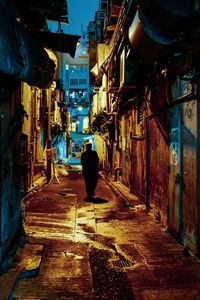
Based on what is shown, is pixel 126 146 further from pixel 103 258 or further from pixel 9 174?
pixel 9 174

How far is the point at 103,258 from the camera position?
663 cm

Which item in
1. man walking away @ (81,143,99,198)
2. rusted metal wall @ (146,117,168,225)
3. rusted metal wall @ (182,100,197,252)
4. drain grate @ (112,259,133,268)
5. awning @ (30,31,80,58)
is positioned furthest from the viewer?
man walking away @ (81,143,99,198)

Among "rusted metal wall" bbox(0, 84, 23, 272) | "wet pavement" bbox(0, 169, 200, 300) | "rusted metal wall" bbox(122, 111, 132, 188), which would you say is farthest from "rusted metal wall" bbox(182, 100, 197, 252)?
"rusted metal wall" bbox(122, 111, 132, 188)

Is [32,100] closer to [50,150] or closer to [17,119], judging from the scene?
[50,150]

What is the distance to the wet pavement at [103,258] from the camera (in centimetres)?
507

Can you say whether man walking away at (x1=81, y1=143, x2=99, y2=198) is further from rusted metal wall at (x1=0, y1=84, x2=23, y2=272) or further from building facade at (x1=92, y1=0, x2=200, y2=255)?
rusted metal wall at (x1=0, y1=84, x2=23, y2=272)

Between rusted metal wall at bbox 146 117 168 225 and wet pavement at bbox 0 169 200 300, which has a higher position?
rusted metal wall at bbox 146 117 168 225

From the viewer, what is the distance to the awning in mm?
7332

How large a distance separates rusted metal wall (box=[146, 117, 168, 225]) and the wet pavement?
46 cm

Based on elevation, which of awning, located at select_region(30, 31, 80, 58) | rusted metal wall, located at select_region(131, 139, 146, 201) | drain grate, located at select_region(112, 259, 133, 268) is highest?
awning, located at select_region(30, 31, 80, 58)

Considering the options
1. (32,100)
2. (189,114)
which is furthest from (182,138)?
(32,100)

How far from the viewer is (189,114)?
268 inches

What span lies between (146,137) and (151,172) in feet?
4.43

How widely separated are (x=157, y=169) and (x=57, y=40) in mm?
4732
